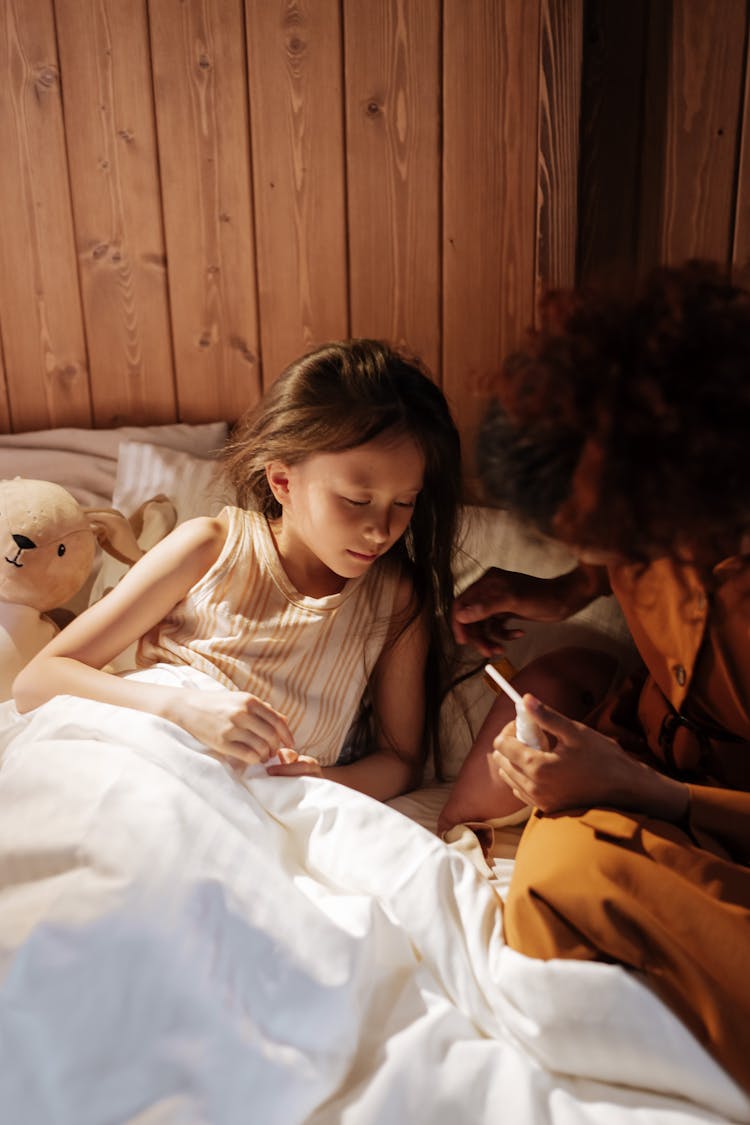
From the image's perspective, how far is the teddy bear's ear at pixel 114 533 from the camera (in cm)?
140

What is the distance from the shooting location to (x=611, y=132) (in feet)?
4.60

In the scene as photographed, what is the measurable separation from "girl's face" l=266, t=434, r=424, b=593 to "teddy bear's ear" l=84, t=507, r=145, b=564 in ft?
1.08

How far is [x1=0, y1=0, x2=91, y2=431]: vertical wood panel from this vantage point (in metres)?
1.66

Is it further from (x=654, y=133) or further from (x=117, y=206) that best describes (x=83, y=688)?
(x=654, y=133)

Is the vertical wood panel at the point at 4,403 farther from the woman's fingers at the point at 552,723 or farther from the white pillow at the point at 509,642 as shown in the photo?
the woman's fingers at the point at 552,723

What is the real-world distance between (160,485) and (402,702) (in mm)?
575

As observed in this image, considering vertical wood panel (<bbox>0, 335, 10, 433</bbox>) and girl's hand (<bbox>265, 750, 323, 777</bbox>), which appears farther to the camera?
vertical wood panel (<bbox>0, 335, 10, 433</bbox>)

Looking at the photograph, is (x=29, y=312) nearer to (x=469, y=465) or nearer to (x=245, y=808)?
(x=469, y=465)

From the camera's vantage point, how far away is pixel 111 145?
1662mm

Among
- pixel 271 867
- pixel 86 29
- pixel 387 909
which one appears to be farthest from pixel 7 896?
pixel 86 29

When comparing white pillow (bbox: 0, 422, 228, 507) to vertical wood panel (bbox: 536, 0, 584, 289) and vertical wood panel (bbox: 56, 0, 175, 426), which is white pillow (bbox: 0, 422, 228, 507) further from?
vertical wood panel (bbox: 536, 0, 584, 289)

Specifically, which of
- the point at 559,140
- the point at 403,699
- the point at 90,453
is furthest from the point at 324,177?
the point at 403,699

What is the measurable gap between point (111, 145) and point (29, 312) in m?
0.34

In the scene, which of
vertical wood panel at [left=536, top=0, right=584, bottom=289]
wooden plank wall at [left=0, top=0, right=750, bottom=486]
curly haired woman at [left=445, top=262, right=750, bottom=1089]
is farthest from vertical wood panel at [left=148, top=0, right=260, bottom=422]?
curly haired woman at [left=445, top=262, right=750, bottom=1089]
